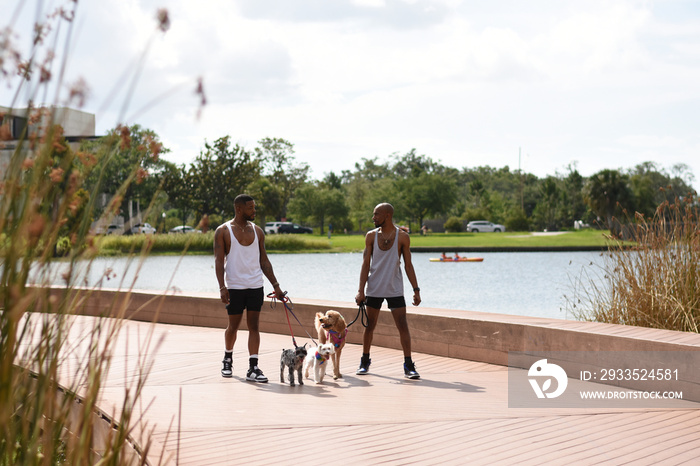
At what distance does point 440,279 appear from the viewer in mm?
34188

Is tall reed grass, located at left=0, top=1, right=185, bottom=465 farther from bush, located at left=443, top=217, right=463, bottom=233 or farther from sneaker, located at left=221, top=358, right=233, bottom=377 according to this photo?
bush, located at left=443, top=217, right=463, bottom=233

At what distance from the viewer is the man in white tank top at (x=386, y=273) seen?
Answer: 7164 millimetres

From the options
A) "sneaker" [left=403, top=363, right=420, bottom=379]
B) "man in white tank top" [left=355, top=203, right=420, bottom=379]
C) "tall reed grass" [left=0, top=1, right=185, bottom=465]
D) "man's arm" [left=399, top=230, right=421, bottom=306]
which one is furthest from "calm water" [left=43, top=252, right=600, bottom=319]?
"tall reed grass" [left=0, top=1, right=185, bottom=465]

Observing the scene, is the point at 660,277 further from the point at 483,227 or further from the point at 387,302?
the point at 483,227

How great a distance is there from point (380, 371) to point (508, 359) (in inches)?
52.1

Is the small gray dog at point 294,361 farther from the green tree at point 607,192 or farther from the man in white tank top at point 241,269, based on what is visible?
the green tree at point 607,192

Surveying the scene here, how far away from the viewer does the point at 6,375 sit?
6.35 ft

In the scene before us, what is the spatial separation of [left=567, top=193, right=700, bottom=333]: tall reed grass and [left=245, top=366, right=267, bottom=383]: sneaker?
12.9 ft

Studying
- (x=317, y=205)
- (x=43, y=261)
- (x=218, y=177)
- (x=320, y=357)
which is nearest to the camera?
(x=43, y=261)

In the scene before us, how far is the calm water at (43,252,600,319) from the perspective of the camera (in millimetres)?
24594

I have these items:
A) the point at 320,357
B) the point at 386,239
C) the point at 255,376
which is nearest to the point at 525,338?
the point at 386,239

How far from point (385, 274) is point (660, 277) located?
312 centimetres

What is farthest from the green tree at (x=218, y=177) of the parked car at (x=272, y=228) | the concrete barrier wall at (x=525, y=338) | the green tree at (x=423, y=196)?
the concrete barrier wall at (x=525, y=338)

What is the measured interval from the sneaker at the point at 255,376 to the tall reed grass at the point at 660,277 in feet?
12.9
